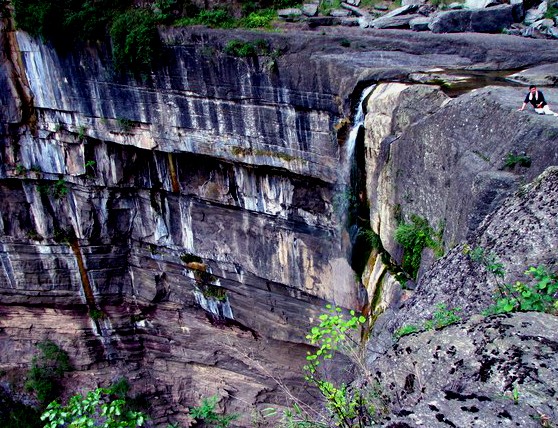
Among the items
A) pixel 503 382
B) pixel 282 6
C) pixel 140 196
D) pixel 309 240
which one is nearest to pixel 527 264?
pixel 503 382

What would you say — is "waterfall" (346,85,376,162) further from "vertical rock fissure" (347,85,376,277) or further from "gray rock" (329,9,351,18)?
"gray rock" (329,9,351,18)

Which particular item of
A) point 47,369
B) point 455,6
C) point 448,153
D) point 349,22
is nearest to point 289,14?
point 349,22

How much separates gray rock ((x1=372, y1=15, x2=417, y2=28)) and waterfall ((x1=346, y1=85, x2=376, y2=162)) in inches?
113

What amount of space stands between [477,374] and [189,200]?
8768 mm

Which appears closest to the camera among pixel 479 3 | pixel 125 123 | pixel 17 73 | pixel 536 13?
pixel 536 13

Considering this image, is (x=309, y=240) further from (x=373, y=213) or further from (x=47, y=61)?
(x=47, y=61)

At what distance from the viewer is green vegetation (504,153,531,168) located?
14.1 ft

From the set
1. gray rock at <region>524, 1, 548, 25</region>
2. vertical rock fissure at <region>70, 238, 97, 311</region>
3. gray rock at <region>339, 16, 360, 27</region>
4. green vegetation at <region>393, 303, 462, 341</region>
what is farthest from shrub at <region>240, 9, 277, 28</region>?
green vegetation at <region>393, 303, 462, 341</region>

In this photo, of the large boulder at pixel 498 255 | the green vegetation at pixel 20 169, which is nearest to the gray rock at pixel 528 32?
the large boulder at pixel 498 255

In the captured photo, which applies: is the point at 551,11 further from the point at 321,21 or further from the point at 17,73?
the point at 17,73

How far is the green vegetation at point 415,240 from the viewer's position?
5.59 m

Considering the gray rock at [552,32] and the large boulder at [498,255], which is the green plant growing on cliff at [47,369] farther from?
the gray rock at [552,32]

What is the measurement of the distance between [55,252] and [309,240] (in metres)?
6.38

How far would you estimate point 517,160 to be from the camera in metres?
4.32
